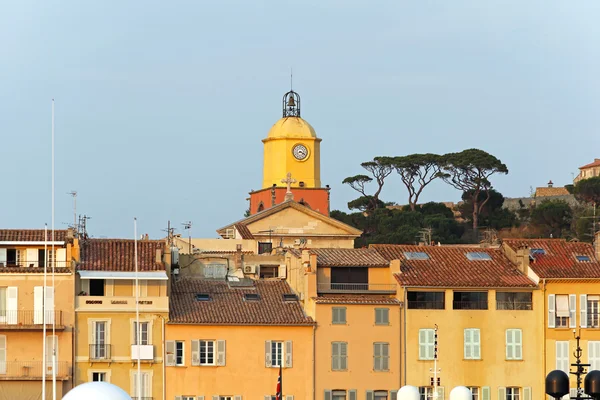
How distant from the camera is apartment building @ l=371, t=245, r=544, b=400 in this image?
223 feet

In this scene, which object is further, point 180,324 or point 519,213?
point 519,213

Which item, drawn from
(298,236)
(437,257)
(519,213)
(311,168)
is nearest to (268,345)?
(437,257)

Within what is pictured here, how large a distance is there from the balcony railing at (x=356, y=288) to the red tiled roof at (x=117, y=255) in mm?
6885

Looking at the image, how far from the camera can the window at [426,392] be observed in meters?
67.3

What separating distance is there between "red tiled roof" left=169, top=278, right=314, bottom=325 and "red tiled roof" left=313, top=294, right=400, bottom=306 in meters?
1.03

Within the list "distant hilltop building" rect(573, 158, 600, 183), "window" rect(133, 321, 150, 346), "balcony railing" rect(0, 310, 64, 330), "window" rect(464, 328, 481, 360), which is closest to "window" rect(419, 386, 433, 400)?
"window" rect(464, 328, 481, 360)

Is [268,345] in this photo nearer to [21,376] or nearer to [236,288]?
[236,288]

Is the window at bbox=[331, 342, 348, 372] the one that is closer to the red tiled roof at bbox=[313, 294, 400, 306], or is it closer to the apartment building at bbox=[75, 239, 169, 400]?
the red tiled roof at bbox=[313, 294, 400, 306]

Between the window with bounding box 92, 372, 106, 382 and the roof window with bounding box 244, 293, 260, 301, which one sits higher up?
the roof window with bounding box 244, 293, 260, 301

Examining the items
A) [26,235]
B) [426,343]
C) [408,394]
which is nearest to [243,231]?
[26,235]

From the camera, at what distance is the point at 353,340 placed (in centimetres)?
6806

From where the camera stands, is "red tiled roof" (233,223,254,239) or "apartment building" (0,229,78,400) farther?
"red tiled roof" (233,223,254,239)

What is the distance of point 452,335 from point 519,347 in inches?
114

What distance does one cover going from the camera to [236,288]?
230ft
